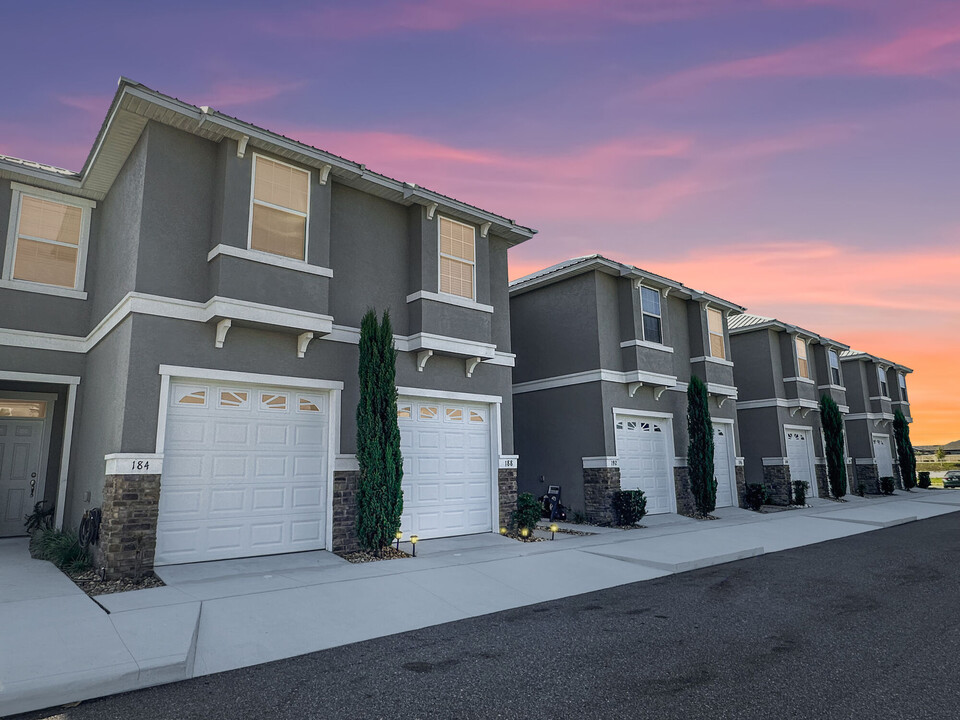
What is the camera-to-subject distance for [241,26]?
9.69 metres

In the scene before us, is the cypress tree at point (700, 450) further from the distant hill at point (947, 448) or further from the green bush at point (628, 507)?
the distant hill at point (947, 448)

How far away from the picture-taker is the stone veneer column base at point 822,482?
80.4 ft

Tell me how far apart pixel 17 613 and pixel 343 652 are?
3.59 meters

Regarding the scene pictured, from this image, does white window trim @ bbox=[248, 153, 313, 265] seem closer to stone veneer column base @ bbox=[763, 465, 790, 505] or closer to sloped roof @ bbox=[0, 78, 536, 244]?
sloped roof @ bbox=[0, 78, 536, 244]

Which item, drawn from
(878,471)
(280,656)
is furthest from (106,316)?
(878,471)

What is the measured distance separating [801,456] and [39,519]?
25.0m

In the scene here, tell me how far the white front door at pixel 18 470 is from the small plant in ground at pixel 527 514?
9438 mm

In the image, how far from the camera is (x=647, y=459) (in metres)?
16.8

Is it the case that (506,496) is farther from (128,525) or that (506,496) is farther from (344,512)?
(128,525)

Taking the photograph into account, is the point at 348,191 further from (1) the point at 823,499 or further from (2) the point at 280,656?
(1) the point at 823,499

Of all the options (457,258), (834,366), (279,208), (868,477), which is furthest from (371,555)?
(868,477)

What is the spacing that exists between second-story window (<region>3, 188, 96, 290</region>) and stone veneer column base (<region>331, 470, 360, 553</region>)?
6.24m

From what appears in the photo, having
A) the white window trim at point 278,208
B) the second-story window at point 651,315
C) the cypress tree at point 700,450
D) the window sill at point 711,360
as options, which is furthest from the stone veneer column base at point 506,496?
the window sill at point 711,360

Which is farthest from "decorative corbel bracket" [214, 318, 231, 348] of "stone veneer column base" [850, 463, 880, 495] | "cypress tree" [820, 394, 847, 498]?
"stone veneer column base" [850, 463, 880, 495]
